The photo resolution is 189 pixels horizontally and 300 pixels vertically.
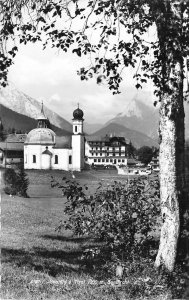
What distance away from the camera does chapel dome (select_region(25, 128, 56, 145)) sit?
21938 millimetres

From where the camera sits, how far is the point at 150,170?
36.0 ft

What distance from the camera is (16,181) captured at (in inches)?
805

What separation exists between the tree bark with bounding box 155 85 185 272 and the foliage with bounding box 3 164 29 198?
38.3 feet

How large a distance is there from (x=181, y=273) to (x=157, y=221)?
61.9 inches

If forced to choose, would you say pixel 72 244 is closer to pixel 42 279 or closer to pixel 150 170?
pixel 150 170

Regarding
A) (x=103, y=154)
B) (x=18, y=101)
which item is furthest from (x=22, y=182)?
(x=18, y=101)

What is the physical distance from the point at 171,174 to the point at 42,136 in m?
17.1

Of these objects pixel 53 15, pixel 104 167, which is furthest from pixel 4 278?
pixel 104 167

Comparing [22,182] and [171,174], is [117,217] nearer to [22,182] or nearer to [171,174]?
[171,174]

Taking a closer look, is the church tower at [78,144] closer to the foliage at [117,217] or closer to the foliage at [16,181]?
the foliage at [16,181]

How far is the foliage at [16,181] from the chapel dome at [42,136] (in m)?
1.83

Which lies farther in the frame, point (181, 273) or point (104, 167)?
point (104, 167)

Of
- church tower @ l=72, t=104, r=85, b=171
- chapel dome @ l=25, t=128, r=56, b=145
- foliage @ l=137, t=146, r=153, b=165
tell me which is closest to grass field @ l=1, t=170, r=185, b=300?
foliage @ l=137, t=146, r=153, b=165

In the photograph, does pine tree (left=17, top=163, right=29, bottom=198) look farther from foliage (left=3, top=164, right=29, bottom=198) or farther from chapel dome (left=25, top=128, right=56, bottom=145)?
chapel dome (left=25, top=128, right=56, bottom=145)
